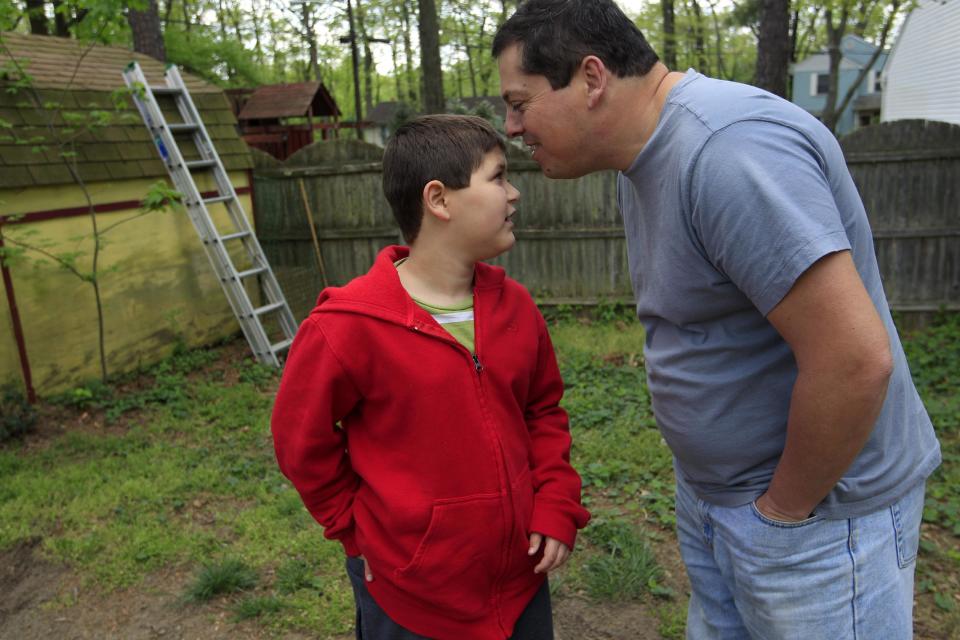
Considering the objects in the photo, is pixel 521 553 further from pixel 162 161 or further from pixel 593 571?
pixel 162 161

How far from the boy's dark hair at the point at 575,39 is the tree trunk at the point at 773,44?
675cm

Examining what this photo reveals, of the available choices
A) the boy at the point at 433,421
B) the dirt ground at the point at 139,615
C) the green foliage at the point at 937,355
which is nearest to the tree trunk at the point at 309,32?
the green foliage at the point at 937,355

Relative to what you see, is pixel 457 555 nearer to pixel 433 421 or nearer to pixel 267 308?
pixel 433 421

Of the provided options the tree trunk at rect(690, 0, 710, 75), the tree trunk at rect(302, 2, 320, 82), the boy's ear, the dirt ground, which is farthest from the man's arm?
the tree trunk at rect(302, 2, 320, 82)

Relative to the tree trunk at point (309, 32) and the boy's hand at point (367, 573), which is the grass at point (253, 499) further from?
the tree trunk at point (309, 32)

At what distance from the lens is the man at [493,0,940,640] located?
117 centimetres

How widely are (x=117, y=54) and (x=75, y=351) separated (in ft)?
11.6

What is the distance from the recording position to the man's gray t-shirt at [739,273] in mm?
1175

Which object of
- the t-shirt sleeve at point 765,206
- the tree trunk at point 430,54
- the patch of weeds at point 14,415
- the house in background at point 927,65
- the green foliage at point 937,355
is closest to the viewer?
the t-shirt sleeve at point 765,206

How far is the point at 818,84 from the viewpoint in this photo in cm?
3803

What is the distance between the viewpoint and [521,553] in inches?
67.8

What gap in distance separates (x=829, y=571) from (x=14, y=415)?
5580 mm

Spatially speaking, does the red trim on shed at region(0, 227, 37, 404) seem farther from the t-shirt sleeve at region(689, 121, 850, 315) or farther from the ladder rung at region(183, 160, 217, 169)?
the t-shirt sleeve at region(689, 121, 850, 315)

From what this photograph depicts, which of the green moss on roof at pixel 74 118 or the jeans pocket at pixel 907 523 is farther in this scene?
the green moss on roof at pixel 74 118
